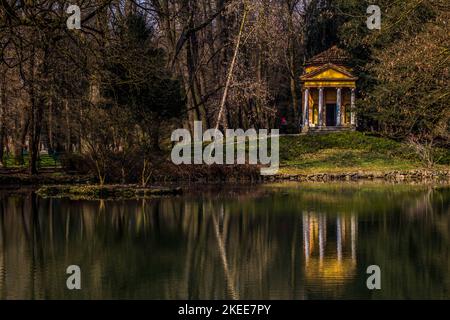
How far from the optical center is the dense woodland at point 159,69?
1972 cm

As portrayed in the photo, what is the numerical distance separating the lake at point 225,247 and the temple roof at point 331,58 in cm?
2958

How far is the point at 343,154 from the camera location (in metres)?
49.3

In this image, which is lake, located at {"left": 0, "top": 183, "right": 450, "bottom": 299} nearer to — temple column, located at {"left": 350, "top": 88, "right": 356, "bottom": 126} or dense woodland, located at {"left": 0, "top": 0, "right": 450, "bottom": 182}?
dense woodland, located at {"left": 0, "top": 0, "right": 450, "bottom": 182}

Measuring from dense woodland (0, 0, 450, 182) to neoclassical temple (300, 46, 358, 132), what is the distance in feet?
3.63

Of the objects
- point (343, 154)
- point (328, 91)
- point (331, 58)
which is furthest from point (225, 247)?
point (328, 91)

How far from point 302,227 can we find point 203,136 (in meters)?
30.6

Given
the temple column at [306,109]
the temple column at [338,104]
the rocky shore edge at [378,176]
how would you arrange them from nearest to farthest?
the rocky shore edge at [378,176] < the temple column at [338,104] < the temple column at [306,109]

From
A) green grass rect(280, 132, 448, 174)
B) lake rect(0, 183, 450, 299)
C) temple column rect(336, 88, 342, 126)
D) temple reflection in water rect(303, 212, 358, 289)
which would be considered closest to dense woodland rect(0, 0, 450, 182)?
temple column rect(336, 88, 342, 126)

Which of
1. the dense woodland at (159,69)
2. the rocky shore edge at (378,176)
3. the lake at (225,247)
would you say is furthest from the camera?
the rocky shore edge at (378,176)

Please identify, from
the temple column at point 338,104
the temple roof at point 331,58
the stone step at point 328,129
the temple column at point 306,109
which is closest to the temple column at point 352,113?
the stone step at point 328,129

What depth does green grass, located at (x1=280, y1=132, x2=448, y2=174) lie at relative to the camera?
46.5m

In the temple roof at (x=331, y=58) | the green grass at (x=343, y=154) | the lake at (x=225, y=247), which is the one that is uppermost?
the temple roof at (x=331, y=58)

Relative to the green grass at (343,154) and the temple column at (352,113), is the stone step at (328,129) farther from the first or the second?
the green grass at (343,154)
